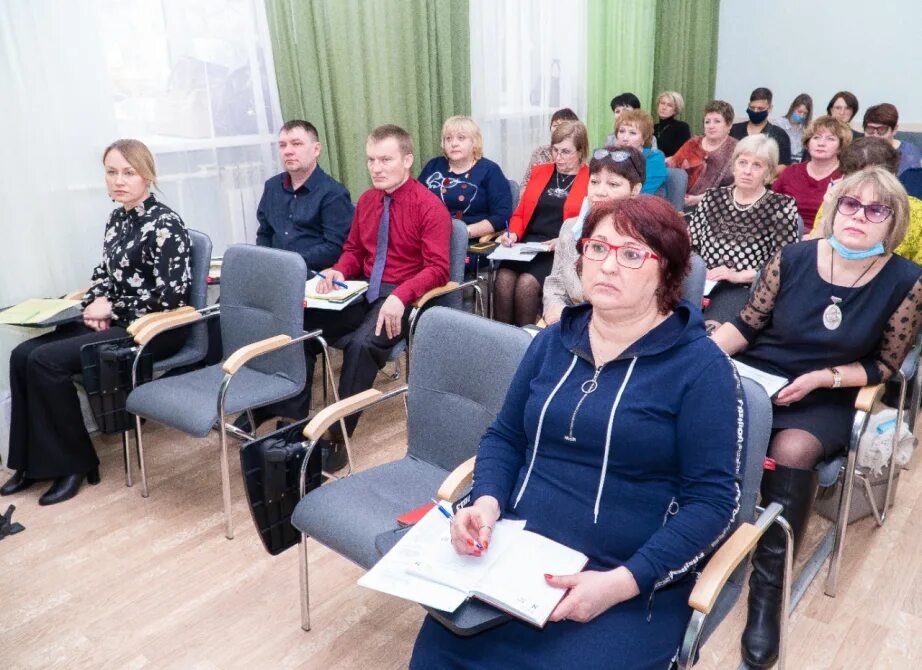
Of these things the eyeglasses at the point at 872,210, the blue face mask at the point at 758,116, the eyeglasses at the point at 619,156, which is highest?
the blue face mask at the point at 758,116

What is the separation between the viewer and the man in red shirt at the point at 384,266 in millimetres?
2941

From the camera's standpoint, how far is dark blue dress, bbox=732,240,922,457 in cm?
211

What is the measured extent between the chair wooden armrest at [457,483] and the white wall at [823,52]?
6.58 m

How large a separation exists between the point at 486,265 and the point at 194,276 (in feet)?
5.33

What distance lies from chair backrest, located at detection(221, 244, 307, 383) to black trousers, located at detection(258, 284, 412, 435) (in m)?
0.14

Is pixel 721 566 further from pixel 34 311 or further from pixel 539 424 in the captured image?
pixel 34 311

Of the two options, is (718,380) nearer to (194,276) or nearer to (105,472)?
(194,276)

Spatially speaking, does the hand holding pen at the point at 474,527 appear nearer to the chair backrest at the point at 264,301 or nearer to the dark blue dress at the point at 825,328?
the dark blue dress at the point at 825,328

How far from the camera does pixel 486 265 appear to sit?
4.04 metres

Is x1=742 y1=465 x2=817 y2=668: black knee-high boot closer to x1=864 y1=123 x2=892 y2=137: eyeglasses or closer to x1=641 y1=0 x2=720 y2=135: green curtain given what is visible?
x1=864 y1=123 x2=892 y2=137: eyeglasses

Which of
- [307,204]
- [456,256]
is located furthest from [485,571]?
[307,204]

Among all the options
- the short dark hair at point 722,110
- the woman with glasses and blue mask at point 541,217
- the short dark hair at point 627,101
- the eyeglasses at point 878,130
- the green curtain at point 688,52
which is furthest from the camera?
the green curtain at point 688,52

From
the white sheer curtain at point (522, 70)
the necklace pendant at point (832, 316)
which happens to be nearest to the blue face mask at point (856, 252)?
the necklace pendant at point (832, 316)

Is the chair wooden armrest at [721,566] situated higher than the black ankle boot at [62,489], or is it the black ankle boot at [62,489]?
the chair wooden armrest at [721,566]
